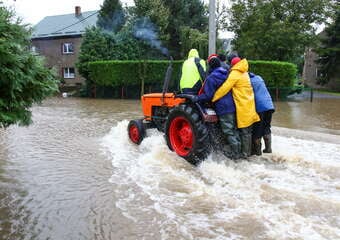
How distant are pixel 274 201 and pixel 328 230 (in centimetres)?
93

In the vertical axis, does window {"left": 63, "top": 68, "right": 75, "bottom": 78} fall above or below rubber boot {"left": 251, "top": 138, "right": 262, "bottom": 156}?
above

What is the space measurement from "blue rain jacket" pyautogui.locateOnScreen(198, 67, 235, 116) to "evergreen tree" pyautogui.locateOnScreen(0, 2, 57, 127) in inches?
99.6

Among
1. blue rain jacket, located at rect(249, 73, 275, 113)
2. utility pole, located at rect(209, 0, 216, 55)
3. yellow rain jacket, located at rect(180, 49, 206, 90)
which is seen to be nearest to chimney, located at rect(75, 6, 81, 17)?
utility pole, located at rect(209, 0, 216, 55)

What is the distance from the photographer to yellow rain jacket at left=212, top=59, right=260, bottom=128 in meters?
6.33

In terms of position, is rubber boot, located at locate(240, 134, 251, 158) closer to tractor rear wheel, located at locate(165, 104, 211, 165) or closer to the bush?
tractor rear wheel, located at locate(165, 104, 211, 165)

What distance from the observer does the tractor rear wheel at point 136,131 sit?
8.59m

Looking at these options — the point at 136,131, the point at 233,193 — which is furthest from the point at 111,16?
the point at 233,193

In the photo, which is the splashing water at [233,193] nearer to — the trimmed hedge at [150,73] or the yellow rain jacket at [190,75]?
the yellow rain jacket at [190,75]

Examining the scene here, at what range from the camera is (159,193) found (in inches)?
211

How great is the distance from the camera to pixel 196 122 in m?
6.49

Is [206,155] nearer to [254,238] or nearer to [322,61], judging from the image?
[254,238]

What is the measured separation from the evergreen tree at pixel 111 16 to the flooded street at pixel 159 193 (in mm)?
21974

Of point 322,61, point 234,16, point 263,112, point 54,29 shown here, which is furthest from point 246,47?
point 263,112

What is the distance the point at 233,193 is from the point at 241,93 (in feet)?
5.78
